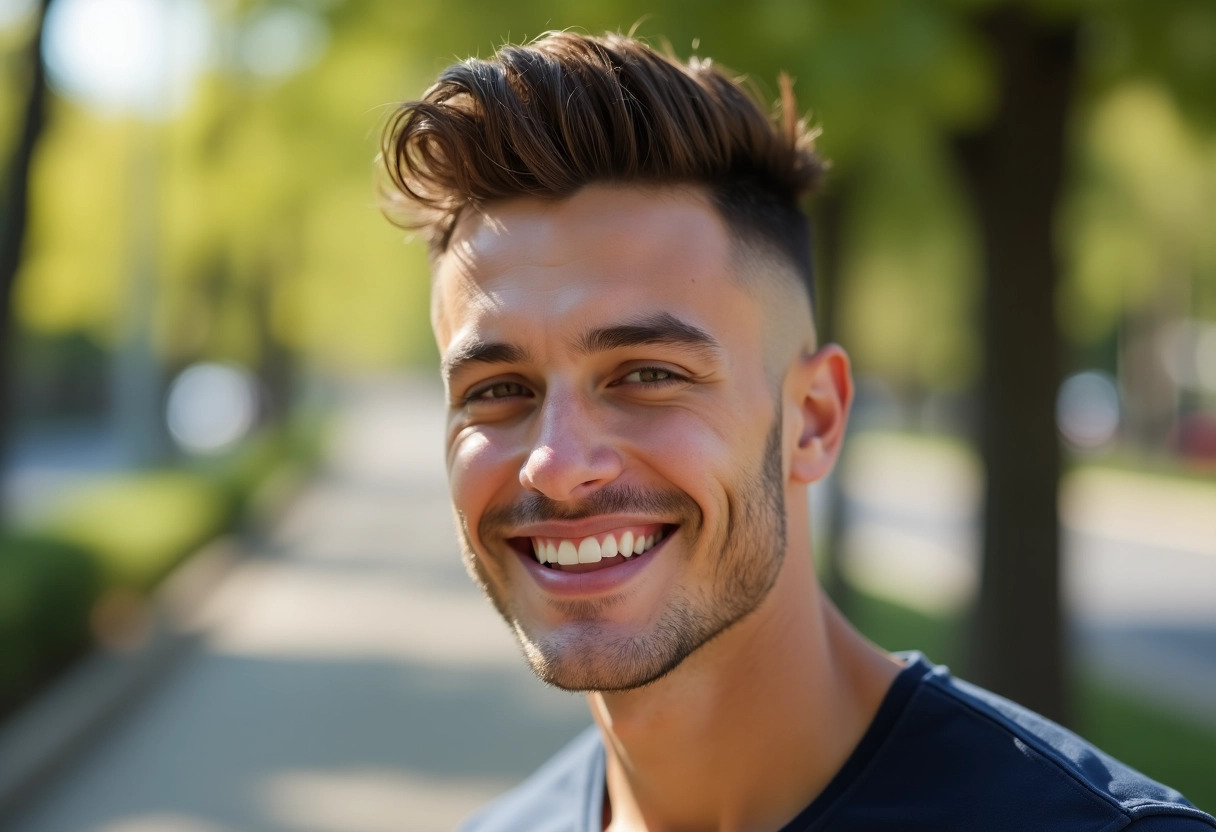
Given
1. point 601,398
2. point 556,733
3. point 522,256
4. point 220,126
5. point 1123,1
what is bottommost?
point 556,733

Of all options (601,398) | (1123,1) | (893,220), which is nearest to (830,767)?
(601,398)

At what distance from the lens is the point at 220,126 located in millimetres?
18766

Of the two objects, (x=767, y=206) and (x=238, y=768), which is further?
(x=238, y=768)

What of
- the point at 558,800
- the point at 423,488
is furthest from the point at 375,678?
the point at 423,488

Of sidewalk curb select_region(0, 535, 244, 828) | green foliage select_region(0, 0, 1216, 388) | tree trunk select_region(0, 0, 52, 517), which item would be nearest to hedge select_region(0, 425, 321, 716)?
sidewalk curb select_region(0, 535, 244, 828)

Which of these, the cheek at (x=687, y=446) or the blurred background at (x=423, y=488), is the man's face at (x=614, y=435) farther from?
the blurred background at (x=423, y=488)

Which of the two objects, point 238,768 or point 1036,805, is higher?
point 1036,805

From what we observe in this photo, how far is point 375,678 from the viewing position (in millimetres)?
10250

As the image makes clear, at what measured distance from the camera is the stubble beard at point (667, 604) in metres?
2.00

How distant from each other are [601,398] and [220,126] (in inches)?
715

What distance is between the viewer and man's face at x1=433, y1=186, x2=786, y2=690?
2014 mm

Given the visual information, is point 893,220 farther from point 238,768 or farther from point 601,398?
point 601,398

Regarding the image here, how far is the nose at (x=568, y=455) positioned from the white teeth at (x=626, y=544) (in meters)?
0.09

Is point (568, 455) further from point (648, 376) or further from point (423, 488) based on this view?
point (423, 488)
